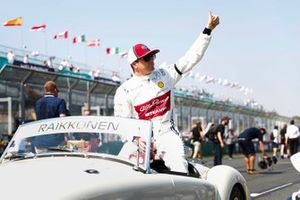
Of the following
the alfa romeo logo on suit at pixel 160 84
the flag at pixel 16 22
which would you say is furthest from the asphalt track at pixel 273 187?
the flag at pixel 16 22

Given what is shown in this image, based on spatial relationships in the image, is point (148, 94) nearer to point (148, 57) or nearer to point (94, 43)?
point (148, 57)

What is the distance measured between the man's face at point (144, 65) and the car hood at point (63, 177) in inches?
65.8

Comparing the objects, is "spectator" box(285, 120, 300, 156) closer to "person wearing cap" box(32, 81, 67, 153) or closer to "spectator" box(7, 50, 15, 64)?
"spectator" box(7, 50, 15, 64)

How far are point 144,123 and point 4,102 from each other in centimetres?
1375

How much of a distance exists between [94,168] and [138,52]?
6.64 feet

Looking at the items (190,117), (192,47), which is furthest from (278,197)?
(190,117)

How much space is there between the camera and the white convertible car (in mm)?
4223

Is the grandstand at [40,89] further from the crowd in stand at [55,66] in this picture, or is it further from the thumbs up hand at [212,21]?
the thumbs up hand at [212,21]

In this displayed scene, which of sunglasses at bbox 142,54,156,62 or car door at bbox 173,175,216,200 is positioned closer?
car door at bbox 173,175,216,200

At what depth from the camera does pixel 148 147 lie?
5340mm

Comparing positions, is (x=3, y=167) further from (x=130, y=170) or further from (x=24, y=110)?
(x=24, y=110)

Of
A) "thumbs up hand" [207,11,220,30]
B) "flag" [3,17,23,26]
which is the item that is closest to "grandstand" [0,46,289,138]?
"flag" [3,17,23,26]

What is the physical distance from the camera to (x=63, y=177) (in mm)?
4359

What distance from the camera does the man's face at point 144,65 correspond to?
256 inches
